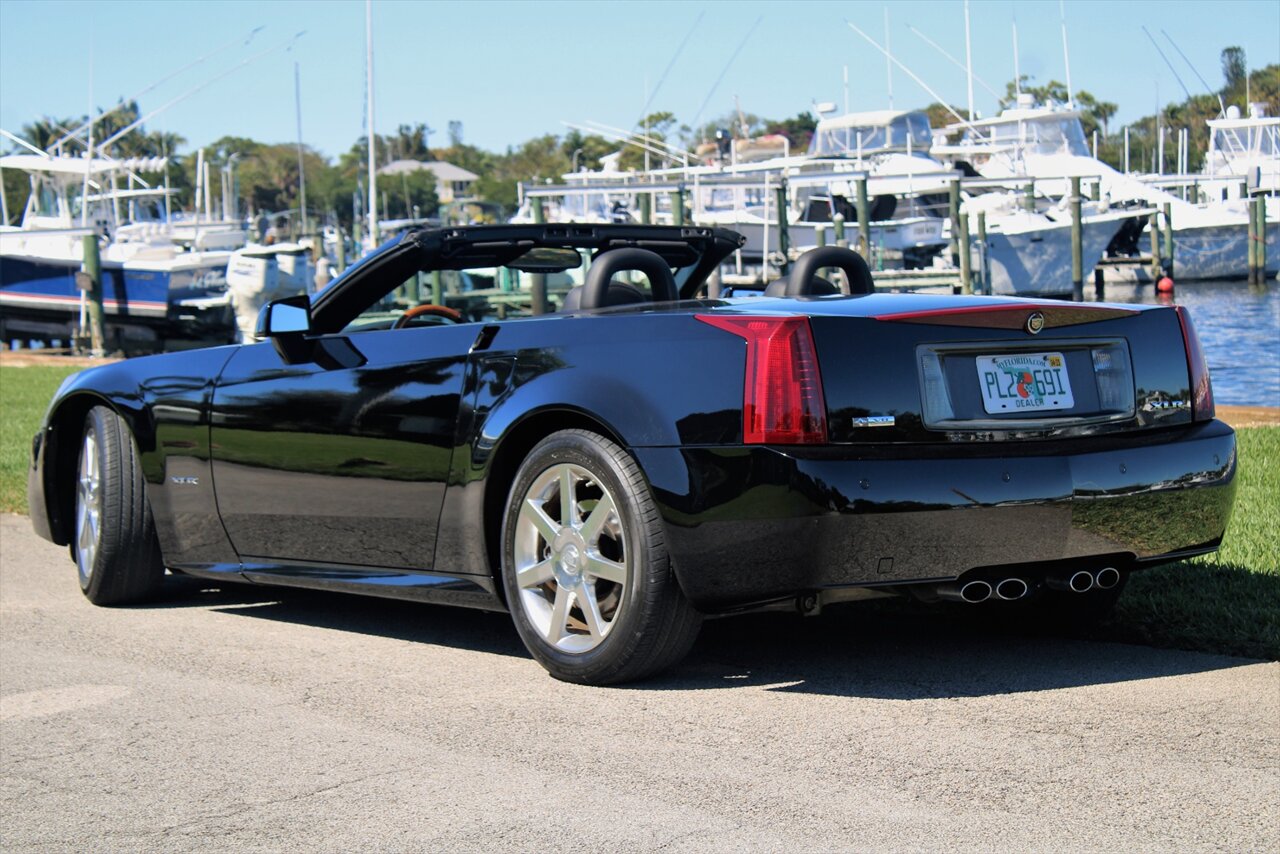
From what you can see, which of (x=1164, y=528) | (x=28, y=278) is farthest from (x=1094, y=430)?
(x=28, y=278)

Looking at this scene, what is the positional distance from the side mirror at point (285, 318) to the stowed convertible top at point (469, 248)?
12cm

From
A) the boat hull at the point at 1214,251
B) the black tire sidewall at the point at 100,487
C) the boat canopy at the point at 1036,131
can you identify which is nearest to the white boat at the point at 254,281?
the boat canopy at the point at 1036,131

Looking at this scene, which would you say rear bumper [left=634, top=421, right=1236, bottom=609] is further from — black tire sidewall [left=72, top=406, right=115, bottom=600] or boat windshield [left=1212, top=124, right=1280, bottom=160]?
boat windshield [left=1212, top=124, right=1280, bottom=160]

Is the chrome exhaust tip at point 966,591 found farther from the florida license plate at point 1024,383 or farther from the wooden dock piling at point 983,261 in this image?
the wooden dock piling at point 983,261

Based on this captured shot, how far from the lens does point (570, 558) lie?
4.86 m

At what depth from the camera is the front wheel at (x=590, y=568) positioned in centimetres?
459

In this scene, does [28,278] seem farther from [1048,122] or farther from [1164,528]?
[1164,528]

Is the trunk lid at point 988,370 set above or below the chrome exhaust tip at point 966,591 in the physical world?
above

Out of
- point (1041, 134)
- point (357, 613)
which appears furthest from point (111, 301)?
point (357, 613)

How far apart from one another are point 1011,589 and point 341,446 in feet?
7.25

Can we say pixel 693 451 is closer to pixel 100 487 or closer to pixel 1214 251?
pixel 100 487

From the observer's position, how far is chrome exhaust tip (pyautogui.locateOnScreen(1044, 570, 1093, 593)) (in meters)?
4.64

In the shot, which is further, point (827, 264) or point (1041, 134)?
point (1041, 134)

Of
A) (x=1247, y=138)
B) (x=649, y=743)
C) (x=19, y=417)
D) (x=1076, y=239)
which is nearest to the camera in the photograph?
(x=649, y=743)
